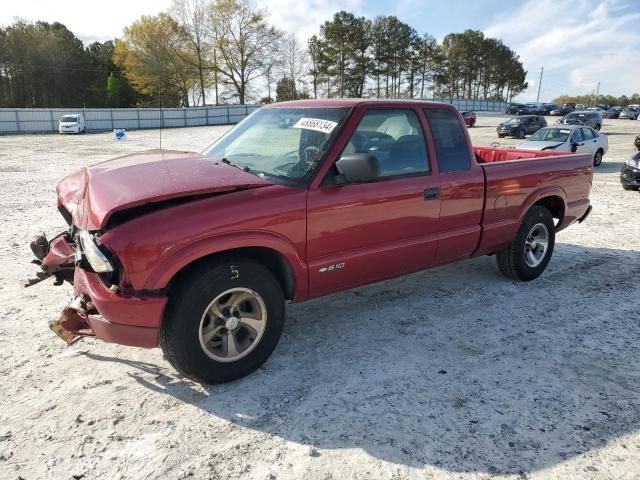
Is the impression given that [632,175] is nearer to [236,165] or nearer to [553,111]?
[236,165]

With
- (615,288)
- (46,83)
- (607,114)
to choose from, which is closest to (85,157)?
(615,288)

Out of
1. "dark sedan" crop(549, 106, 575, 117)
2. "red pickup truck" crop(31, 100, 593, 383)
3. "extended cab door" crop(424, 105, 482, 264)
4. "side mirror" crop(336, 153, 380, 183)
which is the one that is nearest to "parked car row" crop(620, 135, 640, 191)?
"red pickup truck" crop(31, 100, 593, 383)

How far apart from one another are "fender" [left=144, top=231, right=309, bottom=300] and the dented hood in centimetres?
34

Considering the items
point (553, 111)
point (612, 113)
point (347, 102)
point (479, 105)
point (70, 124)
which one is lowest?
point (347, 102)

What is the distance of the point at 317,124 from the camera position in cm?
372

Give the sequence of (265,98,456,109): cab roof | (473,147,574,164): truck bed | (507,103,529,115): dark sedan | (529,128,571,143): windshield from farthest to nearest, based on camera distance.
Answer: (507,103,529,115): dark sedan < (529,128,571,143): windshield < (473,147,574,164): truck bed < (265,98,456,109): cab roof

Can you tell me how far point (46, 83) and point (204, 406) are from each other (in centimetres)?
6565

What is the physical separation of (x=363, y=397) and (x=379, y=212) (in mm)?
1425

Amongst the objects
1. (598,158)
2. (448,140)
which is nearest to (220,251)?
(448,140)

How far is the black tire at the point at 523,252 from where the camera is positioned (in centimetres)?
507

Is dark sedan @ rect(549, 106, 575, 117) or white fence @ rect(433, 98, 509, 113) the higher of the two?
white fence @ rect(433, 98, 509, 113)

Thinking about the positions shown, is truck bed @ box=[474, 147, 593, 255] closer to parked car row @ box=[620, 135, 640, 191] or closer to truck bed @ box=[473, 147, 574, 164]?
truck bed @ box=[473, 147, 574, 164]

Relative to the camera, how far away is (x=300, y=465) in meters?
2.54

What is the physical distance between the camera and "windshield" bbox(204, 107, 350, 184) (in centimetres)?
352
